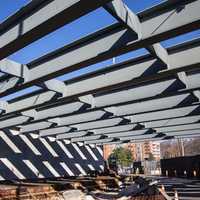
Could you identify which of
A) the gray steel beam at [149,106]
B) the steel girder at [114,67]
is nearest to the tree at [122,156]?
the steel girder at [114,67]

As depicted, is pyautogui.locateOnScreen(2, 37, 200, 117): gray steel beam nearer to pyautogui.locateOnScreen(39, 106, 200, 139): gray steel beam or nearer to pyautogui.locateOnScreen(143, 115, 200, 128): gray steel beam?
pyautogui.locateOnScreen(39, 106, 200, 139): gray steel beam

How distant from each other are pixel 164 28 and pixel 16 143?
53.7 ft

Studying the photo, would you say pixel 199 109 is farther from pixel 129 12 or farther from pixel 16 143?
pixel 16 143

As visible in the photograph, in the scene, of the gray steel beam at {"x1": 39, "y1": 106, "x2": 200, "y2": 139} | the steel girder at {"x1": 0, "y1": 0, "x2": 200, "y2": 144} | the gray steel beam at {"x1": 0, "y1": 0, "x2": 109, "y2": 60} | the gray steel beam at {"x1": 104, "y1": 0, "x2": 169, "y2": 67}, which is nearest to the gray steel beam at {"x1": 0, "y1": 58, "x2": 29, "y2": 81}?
the steel girder at {"x1": 0, "y1": 0, "x2": 200, "y2": 144}

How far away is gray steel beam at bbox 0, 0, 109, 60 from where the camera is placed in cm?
567

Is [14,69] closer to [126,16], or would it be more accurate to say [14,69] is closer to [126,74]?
[126,74]

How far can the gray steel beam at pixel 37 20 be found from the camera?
18.6 ft

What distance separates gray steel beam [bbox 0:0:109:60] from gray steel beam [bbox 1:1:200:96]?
1733 mm

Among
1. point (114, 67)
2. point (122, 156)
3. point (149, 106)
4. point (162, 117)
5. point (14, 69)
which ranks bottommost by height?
point (162, 117)

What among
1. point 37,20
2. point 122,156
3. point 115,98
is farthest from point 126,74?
point 122,156

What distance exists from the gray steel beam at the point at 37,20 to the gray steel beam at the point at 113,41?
5.68ft

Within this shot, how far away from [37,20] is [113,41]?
6.56 feet

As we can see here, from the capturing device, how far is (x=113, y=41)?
766 cm

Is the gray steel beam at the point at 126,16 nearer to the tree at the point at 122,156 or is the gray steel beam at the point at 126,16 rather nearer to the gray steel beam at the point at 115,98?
the gray steel beam at the point at 115,98
